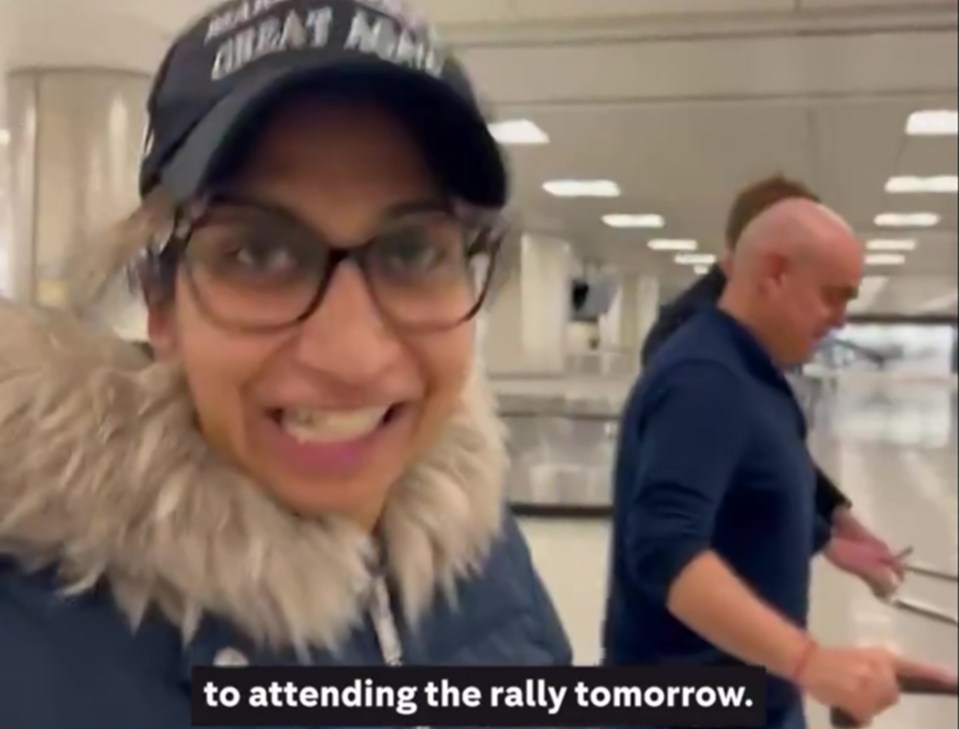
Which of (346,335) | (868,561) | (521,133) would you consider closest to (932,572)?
(868,561)

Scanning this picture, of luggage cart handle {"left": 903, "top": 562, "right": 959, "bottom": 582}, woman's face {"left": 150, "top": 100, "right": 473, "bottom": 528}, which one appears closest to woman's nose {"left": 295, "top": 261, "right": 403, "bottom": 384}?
woman's face {"left": 150, "top": 100, "right": 473, "bottom": 528}

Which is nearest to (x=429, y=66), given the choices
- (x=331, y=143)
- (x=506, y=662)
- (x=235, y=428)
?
(x=331, y=143)

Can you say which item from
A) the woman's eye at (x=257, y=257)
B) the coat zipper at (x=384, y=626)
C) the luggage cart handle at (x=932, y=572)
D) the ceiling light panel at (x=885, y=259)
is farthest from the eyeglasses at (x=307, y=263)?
the luggage cart handle at (x=932, y=572)

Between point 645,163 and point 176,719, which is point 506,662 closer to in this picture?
point 176,719

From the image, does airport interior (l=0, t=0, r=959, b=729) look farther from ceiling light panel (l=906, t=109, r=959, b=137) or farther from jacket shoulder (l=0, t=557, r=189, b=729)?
jacket shoulder (l=0, t=557, r=189, b=729)

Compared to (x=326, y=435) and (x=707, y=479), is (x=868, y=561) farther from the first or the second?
(x=326, y=435)

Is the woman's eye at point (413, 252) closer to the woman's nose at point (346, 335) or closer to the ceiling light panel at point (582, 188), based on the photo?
the woman's nose at point (346, 335)
